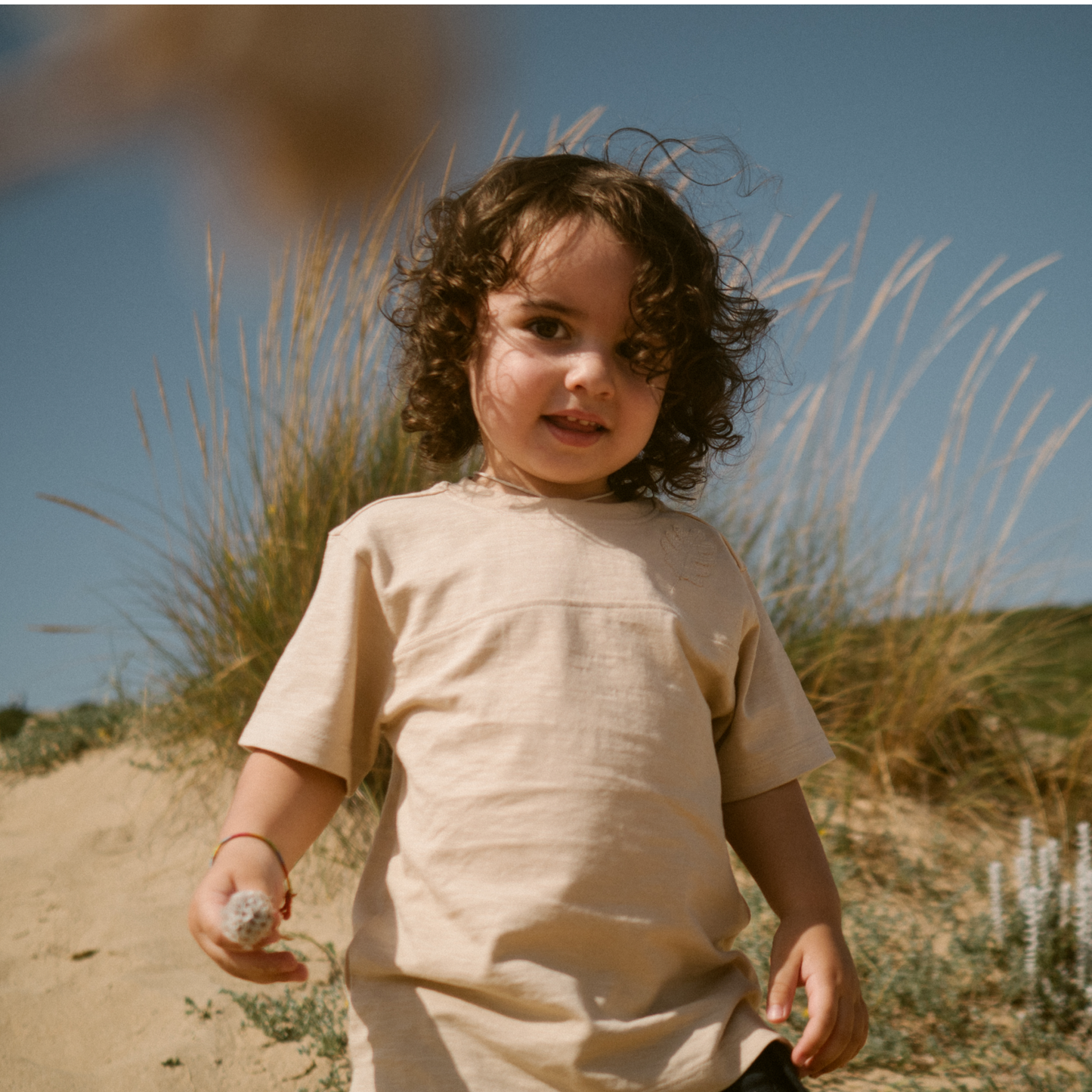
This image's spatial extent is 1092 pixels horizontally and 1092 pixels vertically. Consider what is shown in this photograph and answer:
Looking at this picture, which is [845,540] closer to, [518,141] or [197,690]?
[518,141]

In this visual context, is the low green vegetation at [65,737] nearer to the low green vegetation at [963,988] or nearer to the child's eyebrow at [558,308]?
the low green vegetation at [963,988]

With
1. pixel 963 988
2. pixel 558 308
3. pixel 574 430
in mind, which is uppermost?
pixel 558 308

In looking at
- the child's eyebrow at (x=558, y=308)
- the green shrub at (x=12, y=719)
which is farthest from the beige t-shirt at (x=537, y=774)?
the green shrub at (x=12, y=719)

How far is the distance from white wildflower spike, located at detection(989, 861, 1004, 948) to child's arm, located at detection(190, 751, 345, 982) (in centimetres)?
182

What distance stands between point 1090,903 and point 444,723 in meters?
1.84

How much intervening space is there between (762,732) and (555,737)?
0.34m

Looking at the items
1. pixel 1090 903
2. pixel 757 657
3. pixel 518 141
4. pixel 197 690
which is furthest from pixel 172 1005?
pixel 518 141

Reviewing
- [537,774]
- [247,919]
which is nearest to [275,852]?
[247,919]

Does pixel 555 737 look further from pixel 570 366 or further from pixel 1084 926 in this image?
pixel 1084 926

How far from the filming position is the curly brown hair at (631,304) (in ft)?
4.52

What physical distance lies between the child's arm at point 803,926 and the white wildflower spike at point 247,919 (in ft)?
1.97

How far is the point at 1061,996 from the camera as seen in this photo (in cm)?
234

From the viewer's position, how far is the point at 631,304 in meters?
1.33

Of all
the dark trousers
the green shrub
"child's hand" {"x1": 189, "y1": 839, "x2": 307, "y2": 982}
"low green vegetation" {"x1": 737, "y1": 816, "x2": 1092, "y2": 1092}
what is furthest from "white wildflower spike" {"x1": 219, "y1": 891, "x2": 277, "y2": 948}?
the green shrub
